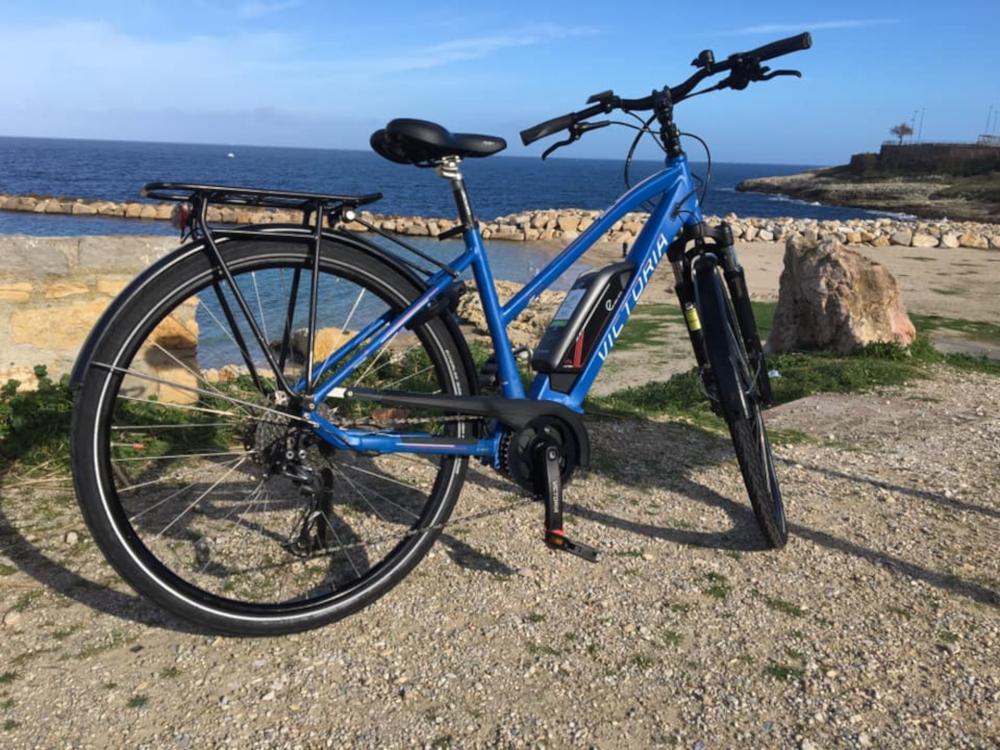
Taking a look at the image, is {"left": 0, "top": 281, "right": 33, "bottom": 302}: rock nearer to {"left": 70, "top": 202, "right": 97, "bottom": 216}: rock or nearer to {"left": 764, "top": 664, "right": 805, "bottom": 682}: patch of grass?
{"left": 764, "top": 664, "right": 805, "bottom": 682}: patch of grass

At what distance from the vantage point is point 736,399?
11.3ft

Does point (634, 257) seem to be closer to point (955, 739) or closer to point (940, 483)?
point (955, 739)

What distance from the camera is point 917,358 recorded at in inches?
312

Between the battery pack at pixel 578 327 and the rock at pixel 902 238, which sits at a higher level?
the battery pack at pixel 578 327

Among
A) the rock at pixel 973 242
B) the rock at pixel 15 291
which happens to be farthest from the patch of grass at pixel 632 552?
the rock at pixel 973 242

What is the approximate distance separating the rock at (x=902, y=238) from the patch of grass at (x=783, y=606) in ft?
96.4

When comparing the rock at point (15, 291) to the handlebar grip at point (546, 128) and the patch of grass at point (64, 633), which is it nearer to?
the patch of grass at point (64, 633)

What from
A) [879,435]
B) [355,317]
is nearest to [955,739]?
[355,317]

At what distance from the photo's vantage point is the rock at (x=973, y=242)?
27.3 m

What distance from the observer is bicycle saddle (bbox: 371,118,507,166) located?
2.63m

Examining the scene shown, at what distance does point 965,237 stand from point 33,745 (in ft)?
104

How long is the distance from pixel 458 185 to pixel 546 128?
0.58 metres

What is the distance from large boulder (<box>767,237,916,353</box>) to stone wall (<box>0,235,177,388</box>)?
22.3 ft

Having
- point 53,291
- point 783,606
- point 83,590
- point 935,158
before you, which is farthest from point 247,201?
point 935,158
